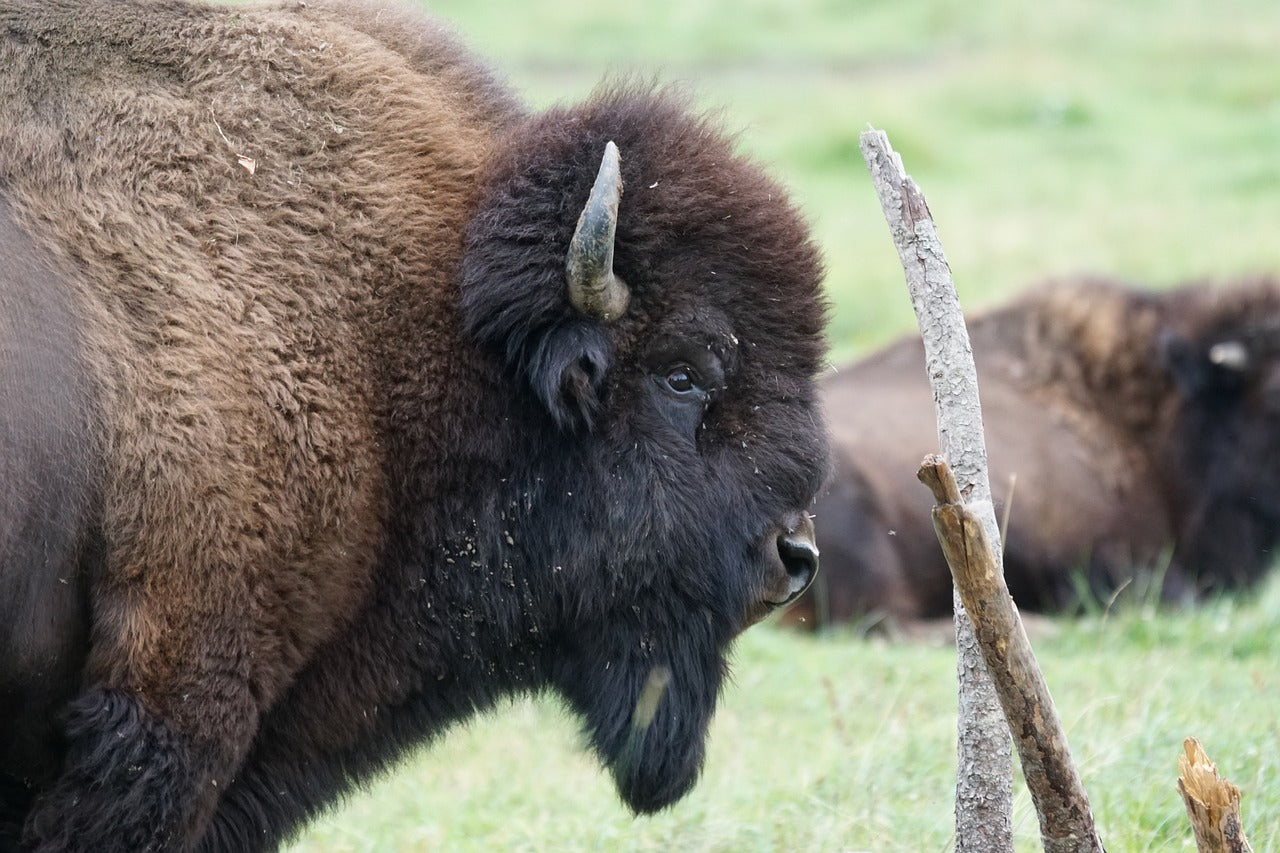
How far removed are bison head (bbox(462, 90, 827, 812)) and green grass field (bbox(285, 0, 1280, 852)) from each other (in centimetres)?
32

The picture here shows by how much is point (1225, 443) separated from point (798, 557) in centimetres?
578

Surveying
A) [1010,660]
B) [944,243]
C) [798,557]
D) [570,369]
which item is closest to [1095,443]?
[798,557]

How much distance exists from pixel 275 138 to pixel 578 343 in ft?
2.61

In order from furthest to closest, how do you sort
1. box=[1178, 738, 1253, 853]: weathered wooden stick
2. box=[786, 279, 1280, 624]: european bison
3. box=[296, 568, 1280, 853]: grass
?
box=[786, 279, 1280, 624]: european bison → box=[296, 568, 1280, 853]: grass → box=[1178, 738, 1253, 853]: weathered wooden stick

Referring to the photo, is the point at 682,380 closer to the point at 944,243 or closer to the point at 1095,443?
the point at 1095,443

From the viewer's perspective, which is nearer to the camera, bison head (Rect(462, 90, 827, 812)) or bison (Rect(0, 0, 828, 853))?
bison (Rect(0, 0, 828, 853))

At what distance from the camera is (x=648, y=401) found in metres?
3.33

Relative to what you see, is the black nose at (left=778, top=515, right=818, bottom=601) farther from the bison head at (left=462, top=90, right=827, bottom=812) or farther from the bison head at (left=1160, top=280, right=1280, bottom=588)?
the bison head at (left=1160, top=280, right=1280, bottom=588)

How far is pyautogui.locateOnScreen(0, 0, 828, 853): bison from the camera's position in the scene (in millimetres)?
2908

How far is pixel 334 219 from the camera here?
326 cm

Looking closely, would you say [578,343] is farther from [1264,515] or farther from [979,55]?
[979,55]

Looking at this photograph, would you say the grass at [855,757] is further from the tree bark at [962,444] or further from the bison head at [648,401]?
the tree bark at [962,444]

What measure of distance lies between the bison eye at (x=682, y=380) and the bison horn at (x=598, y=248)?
0.68ft

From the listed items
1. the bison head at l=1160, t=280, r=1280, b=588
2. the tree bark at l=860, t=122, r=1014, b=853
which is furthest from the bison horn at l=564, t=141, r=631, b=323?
the bison head at l=1160, t=280, r=1280, b=588
